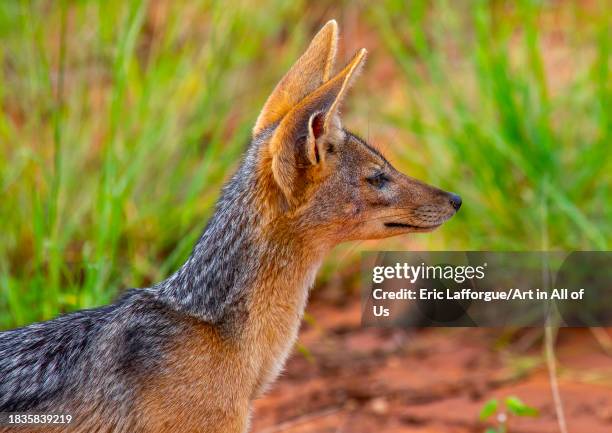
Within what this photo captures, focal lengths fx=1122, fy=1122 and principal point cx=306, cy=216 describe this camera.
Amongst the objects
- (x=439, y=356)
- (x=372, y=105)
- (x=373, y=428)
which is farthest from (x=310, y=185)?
(x=372, y=105)

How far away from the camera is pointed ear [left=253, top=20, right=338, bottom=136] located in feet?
14.3

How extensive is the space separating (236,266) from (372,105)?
4789mm

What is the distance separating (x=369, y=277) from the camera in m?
7.16

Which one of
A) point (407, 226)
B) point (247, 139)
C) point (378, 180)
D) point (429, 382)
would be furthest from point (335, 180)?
point (247, 139)

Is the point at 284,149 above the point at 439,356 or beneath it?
above

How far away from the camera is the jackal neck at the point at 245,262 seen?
3.97 m

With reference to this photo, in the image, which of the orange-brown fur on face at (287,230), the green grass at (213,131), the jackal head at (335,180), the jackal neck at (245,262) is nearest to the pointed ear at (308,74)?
the jackal head at (335,180)

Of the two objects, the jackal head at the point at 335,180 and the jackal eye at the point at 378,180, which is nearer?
the jackal head at the point at 335,180

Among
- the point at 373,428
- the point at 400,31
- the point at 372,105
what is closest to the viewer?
the point at 373,428

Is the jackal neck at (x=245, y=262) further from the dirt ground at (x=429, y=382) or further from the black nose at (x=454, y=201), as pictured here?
the dirt ground at (x=429, y=382)

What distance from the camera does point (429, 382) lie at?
6.41 metres

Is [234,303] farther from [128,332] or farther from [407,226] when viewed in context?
[407,226]

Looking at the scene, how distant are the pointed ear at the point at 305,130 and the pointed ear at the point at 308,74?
1.41 feet

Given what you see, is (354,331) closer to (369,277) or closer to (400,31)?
(369,277)
